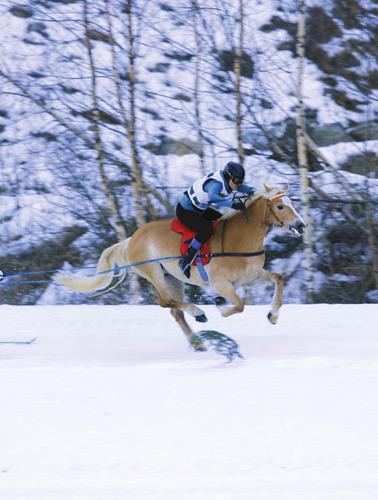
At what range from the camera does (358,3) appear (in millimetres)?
19281

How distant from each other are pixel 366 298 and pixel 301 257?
1479mm

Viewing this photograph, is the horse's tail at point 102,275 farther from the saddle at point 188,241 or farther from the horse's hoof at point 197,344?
the horse's hoof at point 197,344

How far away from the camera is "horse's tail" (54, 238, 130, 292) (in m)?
9.72

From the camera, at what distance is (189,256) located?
29.3 feet

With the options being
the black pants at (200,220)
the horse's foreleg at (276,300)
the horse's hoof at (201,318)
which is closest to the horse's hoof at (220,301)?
the horse's hoof at (201,318)

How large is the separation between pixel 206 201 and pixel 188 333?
4.97 ft

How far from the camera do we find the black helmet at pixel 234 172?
839cm

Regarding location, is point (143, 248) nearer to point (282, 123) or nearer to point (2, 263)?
point (2, 263)

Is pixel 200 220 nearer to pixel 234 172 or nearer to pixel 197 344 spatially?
pixel 234 172

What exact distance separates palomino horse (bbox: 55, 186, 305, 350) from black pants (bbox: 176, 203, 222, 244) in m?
0.14

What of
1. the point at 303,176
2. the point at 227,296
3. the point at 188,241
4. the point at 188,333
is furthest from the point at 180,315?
the point at 303,176

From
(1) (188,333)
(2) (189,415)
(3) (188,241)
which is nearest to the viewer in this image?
(2) (189,415)

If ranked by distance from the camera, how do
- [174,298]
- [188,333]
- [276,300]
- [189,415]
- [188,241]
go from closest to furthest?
[189,415] < [276,300] < [188,241] < [188,333] < [174,298]

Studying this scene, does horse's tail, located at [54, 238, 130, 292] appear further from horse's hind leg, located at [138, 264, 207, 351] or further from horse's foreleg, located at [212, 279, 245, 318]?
horse's foreleg, located at [212, 279, 245, 318]
